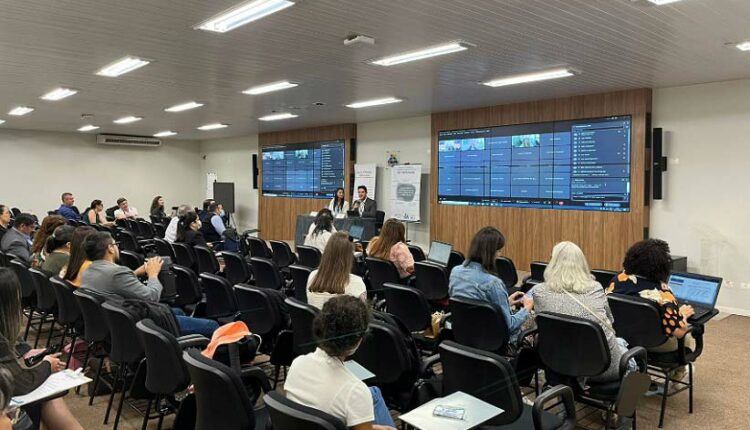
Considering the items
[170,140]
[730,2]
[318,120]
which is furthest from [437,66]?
[170,140]

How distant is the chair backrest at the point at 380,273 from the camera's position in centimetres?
516

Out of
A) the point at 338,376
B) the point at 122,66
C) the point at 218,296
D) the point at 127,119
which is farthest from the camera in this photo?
the point at 127,119

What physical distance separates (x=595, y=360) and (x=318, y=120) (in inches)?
372

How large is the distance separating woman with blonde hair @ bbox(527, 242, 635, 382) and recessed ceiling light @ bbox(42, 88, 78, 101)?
7556 mm

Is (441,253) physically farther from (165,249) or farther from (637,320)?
(165,249)

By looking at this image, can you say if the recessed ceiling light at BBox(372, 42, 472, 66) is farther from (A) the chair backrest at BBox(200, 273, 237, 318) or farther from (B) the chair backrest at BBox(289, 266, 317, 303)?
(A) the chair backrest at BBox(200, 273, 237, 318)

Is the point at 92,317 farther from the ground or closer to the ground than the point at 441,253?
closer to the ground

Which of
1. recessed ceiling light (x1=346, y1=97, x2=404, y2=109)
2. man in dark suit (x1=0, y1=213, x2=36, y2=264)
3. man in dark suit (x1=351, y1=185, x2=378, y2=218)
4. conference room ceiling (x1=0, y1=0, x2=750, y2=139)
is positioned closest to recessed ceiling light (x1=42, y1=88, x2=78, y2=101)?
conference room ceiling (x1=0, y1=0, x2=750, y2=139)

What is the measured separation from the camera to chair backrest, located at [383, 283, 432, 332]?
3912 millimetres

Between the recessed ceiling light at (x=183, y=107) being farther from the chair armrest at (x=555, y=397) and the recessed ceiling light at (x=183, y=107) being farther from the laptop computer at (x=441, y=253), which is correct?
the chair armrest at (x=555, y=397)

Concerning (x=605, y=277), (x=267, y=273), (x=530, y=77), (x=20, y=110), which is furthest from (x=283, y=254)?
(x=20, y=110)

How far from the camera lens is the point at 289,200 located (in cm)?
1390

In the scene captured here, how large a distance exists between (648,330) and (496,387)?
1565mm

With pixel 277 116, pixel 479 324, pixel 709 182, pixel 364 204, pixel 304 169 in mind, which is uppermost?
pixel 277 116
